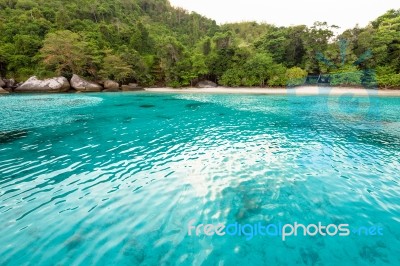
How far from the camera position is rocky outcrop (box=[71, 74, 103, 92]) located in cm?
4803

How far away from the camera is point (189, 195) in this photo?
6652mm

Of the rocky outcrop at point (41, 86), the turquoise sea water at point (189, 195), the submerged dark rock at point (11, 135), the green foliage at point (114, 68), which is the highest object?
the green foliage at point (114, 68)

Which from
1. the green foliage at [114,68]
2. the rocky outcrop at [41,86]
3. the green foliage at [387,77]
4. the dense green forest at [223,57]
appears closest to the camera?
the green foliage at [387,77]

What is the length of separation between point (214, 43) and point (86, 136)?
56.9 m

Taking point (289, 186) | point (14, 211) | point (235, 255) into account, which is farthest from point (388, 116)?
point (14, 211)

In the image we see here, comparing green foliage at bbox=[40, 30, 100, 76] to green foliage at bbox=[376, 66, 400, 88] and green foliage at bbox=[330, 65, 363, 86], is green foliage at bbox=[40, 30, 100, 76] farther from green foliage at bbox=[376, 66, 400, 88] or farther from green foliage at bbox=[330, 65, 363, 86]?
green foliage at bbox=[376, 66, 400, 88]

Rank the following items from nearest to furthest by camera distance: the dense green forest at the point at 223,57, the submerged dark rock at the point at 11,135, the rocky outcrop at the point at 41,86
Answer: the submerged dark rock at the point at 11,135
the dense green forest at the point at 223,57
the rocky outcrop at the point at 41,86

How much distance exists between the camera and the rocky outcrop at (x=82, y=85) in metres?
48.0

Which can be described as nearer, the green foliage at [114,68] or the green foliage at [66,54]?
the green foliage at [66,54]

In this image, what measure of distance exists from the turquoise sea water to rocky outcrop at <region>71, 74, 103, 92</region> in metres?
39.8

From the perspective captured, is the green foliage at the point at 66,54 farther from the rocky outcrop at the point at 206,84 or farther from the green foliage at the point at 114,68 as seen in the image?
the rocky outcrop at the point at 206,84

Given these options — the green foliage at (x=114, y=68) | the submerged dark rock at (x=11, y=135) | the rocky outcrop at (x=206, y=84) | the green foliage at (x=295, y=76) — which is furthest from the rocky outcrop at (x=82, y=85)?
the green foliage at (x=295, y=76)

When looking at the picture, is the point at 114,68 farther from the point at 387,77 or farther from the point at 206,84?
the point at 387,77

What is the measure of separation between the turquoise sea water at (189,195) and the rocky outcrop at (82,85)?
131 ft
